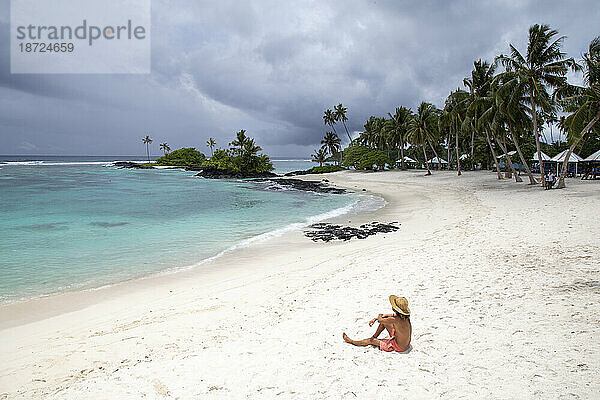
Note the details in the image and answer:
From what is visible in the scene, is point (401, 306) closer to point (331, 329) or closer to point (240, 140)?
point (331, 329)

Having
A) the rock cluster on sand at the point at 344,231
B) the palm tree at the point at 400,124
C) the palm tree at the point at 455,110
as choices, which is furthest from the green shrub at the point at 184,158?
the rock cluster on sand at the point at 344,231

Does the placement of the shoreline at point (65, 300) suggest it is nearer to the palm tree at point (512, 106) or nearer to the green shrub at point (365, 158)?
the palm tree at point (512, 106)

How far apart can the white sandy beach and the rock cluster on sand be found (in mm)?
3831

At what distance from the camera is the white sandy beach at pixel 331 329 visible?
398 centimetres

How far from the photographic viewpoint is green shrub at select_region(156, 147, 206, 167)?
124 metres

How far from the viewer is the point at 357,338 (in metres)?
5.06

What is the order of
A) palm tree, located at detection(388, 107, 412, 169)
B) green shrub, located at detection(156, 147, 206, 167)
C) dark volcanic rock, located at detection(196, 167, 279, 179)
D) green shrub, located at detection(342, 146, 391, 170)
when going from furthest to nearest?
green shrub, located at detection(156, 147, 206, 167) < dark volcanic rock, located at detection(196, 167, 279, 179) < green shrub, located at detection(342, 146, 391, 170) < palm tree, located at detection(388, 107, 412, 169)

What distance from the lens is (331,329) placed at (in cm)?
543

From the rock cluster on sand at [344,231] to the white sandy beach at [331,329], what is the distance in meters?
3.83

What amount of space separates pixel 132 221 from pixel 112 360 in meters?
16.5

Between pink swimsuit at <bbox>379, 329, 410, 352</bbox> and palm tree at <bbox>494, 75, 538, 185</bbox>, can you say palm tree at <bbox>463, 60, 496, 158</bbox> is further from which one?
pink swimsuit at <bbox>379, 329, 410, 352</bbox>

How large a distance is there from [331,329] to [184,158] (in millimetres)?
128937

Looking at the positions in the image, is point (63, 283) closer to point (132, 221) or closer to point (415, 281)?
point (415, 281)

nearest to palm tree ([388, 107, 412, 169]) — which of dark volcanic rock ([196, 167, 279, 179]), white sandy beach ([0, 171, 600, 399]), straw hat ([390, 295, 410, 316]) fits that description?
dark volcanic rock ([196, 167, 279, 179])
